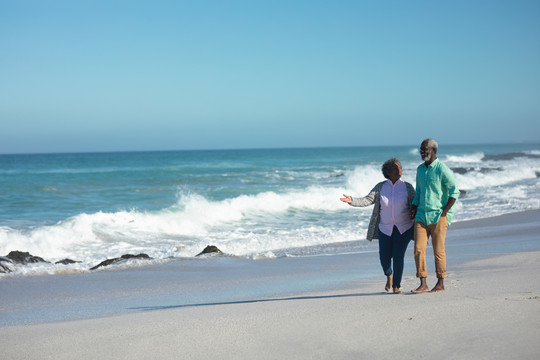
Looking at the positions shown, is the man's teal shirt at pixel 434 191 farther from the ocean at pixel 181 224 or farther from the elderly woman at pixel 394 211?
the ocean at pixel 181 224

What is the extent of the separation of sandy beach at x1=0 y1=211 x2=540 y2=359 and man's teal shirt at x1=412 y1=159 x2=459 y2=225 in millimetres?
821

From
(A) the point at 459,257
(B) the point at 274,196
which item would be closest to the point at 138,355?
(A) the point at 459,257

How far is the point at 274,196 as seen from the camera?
21.9 metres

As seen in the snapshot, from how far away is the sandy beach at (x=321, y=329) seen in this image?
4129mm

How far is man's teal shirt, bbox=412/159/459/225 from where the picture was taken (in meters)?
5.62

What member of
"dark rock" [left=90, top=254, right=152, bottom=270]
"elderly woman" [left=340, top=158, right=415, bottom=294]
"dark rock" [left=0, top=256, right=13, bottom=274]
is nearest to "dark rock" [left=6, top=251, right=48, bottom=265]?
"dark rock" [left=0, top=256, right=13, bottom=274]

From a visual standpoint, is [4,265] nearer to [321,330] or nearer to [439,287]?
[321,330]

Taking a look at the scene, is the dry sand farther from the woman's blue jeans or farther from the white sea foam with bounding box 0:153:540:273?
the white sea foam with bounding box 0:153:540:273

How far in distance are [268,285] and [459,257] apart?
3376 mm

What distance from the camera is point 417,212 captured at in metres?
5.72

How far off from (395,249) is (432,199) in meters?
0.67

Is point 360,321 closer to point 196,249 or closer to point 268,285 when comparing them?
point 268,285

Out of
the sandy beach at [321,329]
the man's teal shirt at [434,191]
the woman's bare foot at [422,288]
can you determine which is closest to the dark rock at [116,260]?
the sandy beach at [321,329]

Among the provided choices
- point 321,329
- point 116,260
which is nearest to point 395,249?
point 321,329
